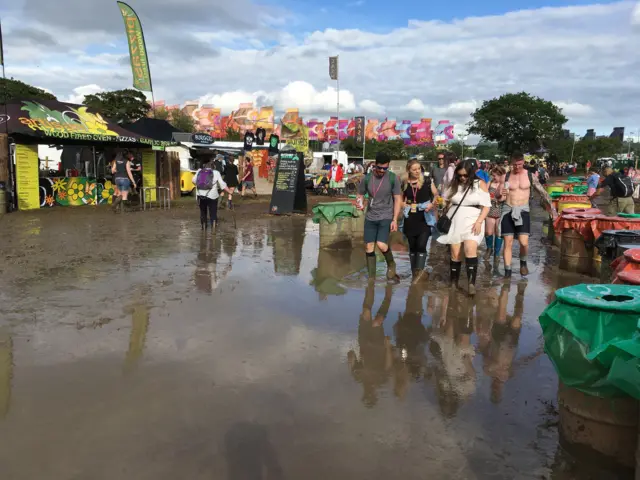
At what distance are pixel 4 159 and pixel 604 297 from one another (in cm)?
1542

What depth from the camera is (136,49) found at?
66.1 feet

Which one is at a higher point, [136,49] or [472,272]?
[136,49]

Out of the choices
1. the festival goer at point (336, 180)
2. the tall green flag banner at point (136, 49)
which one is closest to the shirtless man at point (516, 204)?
the festival goer at point (336, 180)

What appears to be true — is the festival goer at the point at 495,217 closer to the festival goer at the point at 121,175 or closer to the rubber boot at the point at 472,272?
the rubber boot at the point at 472,272

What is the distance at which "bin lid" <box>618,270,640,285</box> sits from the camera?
338 cm

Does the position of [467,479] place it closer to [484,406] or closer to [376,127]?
[484,406]

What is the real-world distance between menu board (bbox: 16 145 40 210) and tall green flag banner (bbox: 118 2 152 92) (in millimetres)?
6319

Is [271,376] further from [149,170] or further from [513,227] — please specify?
[149,170]

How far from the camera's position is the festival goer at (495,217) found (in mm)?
7484

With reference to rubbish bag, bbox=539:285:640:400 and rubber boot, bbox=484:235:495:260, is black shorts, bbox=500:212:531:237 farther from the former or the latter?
rubbish bag, bbox=539:285:640:400

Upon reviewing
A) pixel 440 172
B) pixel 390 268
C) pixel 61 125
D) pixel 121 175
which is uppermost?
pixel 61 125

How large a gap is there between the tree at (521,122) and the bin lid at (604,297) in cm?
6541

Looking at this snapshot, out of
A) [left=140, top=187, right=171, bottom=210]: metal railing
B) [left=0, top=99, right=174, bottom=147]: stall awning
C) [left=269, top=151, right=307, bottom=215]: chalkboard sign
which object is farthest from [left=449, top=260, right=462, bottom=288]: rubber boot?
[left=0, top=99, right=174, bottom=147]: stall awning

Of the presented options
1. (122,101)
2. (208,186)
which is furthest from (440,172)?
(122,101)
